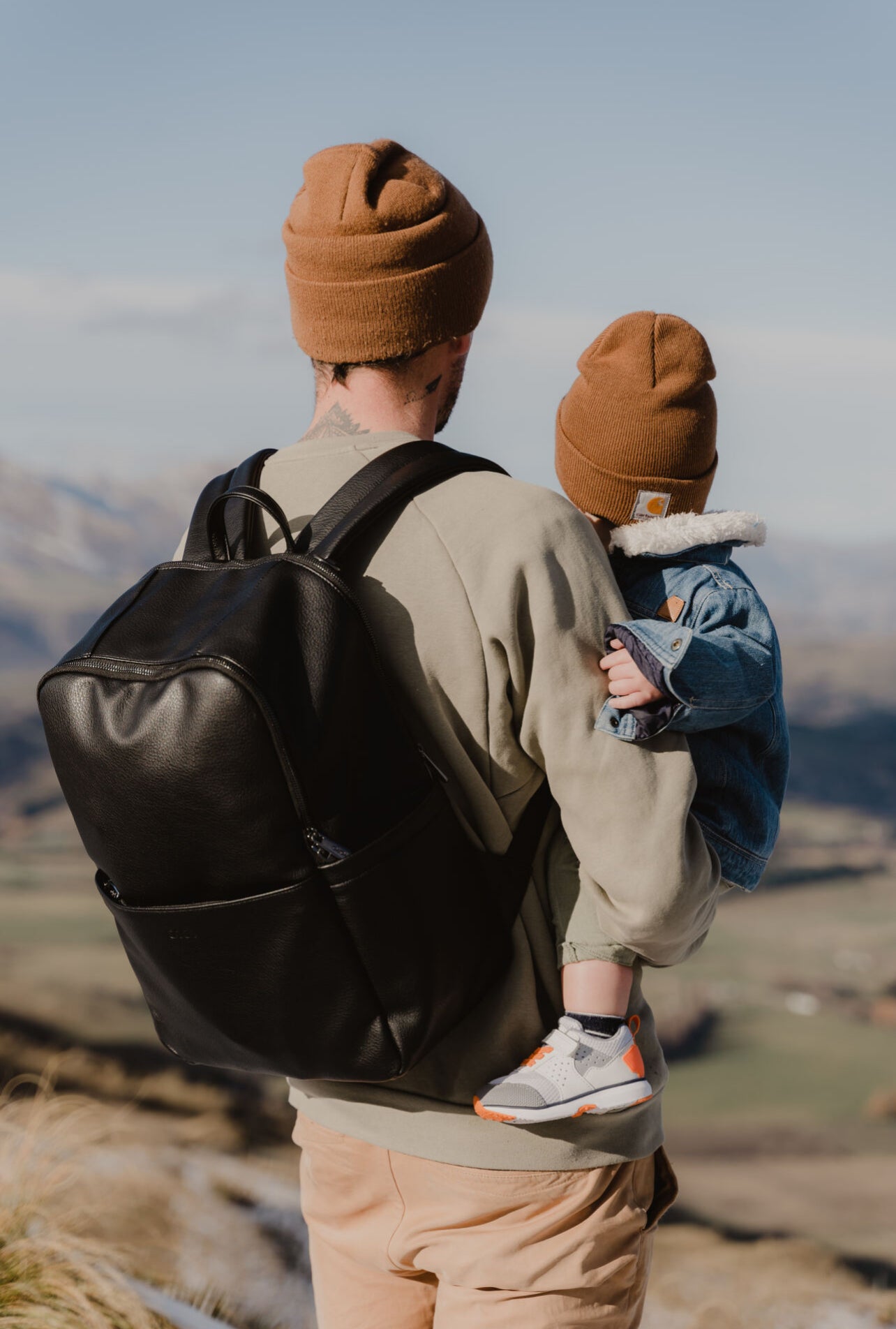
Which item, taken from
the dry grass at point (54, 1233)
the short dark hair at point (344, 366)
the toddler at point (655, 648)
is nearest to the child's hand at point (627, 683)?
the toddler at point (655, 648)

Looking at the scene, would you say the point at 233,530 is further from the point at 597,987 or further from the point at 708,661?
the point at 597,987

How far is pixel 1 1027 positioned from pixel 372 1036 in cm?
395

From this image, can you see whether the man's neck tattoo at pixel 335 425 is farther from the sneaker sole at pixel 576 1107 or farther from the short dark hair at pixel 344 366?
the sneaker sole at pixel 576 1107

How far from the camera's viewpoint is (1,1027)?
14.8 ft

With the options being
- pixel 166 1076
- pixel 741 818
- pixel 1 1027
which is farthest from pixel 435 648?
pixel 1 1027

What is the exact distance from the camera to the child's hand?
3.47ft

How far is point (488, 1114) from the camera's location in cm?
116

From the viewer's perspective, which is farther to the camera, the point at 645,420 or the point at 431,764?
the point at 645,420

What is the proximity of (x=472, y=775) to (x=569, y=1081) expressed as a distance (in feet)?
1.06

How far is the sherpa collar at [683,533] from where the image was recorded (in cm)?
141

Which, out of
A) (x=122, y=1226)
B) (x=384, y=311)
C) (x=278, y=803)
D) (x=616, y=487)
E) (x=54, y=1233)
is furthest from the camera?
(x=122, y=1226)

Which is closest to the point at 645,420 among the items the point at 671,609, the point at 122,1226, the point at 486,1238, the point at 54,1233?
the point at 671,609

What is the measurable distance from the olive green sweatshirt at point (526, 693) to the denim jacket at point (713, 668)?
4cm

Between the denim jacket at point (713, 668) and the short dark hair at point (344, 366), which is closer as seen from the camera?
the denim jacket at point (713, 668)
